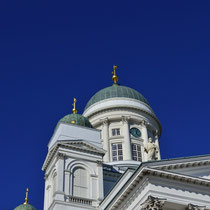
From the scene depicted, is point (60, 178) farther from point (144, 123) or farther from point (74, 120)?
point (144, 123)

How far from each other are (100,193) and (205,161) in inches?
345

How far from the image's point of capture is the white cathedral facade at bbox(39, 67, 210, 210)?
22606mm

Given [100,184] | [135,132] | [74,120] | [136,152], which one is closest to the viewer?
[100,184]

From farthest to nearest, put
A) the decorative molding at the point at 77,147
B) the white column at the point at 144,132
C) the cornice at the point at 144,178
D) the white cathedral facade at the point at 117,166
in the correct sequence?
the white column at the point at 144,132 → the decorative molding at the point at 77,147 → the white cathedral facade at the point at 117,166 → the cornice at the point at 144,178

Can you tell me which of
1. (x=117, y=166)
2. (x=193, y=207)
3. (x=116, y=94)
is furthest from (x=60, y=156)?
(x=116, y=94)

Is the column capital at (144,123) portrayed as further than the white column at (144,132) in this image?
Yes

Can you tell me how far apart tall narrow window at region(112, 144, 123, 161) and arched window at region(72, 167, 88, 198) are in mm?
9429

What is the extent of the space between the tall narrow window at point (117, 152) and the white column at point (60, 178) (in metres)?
10.4

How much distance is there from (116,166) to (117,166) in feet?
0.69

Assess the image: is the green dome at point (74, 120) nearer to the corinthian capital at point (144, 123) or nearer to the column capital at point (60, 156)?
the column capital at point (60, 156)

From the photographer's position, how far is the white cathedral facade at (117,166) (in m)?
22.6

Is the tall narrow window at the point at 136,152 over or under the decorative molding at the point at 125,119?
under

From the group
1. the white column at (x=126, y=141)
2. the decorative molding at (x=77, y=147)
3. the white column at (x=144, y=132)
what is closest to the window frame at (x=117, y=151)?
the white column at (x=126, y=141)

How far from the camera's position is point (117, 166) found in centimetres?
3712
